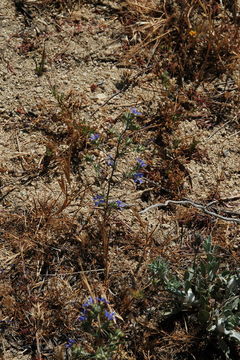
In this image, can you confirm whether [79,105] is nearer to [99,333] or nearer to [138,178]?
[138,178]

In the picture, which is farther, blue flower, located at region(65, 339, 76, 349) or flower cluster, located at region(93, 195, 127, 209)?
flower cluster, located at region(93, 195, 127, 209)

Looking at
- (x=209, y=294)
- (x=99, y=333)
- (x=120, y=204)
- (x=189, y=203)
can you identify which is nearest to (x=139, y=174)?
(x=120, y=204)

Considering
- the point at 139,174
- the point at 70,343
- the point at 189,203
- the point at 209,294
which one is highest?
the point at 139,174

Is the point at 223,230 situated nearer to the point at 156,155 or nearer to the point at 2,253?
the point at 156,155

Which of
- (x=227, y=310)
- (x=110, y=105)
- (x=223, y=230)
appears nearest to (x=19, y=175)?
(x=110, y=105)

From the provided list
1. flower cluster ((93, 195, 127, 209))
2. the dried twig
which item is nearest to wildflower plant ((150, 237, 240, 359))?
the dried twig

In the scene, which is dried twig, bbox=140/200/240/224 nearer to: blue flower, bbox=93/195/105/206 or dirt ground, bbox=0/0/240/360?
dirt ground, bbox=0/0/240/360
